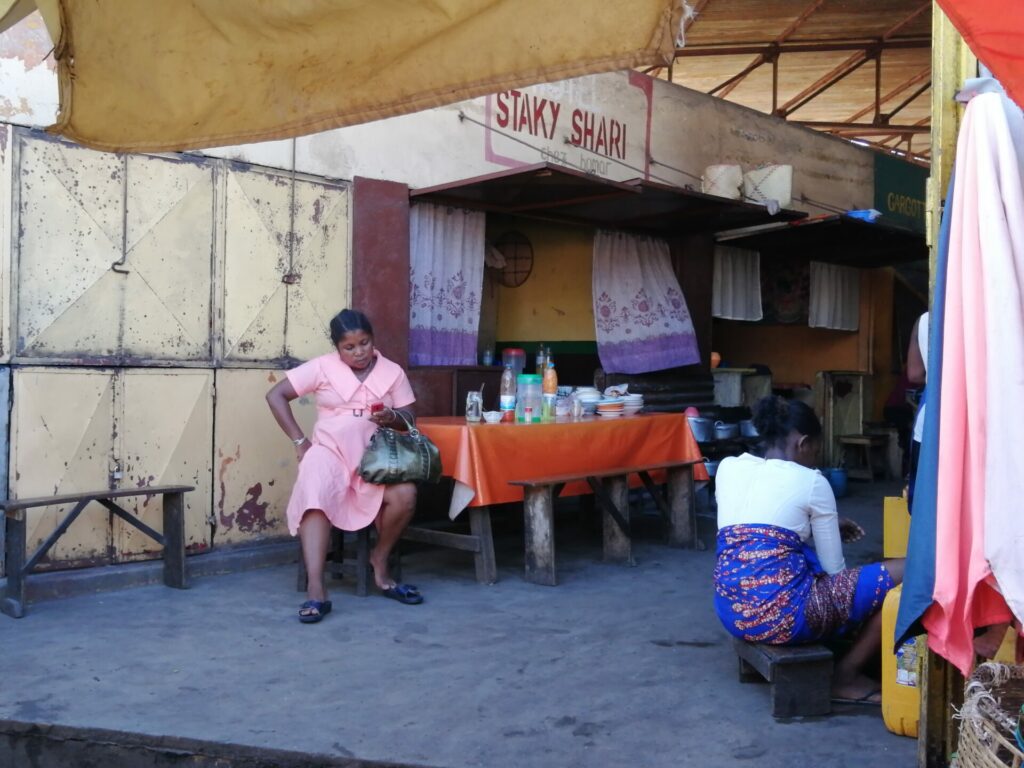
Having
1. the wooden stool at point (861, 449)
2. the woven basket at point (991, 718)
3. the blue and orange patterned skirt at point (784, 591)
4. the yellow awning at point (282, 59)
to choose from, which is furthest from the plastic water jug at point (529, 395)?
the wooden stool at point (861, 449)

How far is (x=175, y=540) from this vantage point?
5820 mm

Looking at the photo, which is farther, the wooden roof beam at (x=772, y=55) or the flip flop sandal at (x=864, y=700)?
the wooden roof beam at (x=772, y=55)

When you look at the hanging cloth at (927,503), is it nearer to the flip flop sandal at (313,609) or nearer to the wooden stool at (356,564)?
the flip flop sandal at (313,609)

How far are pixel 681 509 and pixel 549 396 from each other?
4.59 feet

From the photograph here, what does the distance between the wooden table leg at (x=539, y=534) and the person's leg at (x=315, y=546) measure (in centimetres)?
128

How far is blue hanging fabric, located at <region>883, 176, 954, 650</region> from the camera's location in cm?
247

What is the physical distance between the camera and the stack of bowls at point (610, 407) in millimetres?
7211

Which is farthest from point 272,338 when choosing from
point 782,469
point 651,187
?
point 782,469

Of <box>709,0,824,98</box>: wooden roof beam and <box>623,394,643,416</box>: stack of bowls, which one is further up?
<box>709,0,824,98</box>: wooden roof beam

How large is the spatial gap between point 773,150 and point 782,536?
26.2ft

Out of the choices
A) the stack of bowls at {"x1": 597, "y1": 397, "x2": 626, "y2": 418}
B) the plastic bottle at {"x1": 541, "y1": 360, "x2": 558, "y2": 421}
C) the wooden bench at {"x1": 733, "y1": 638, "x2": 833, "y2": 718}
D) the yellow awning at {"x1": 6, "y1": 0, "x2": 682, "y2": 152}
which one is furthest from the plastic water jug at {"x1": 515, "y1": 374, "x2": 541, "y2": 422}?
the yellow awning at {"x1": 6, "y1": 0, "x2": 682, "y2": 152}

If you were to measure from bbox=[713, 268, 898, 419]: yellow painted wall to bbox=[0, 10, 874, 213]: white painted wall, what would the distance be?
4.27ft

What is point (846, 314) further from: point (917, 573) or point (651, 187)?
point (917, 573)

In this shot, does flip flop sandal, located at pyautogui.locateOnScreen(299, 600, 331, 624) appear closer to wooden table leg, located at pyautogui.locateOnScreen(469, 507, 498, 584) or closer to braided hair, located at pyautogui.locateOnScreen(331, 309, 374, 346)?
wooden table leg, located at pyautogui.locateOnScreen(469, 507, 498, 584)
